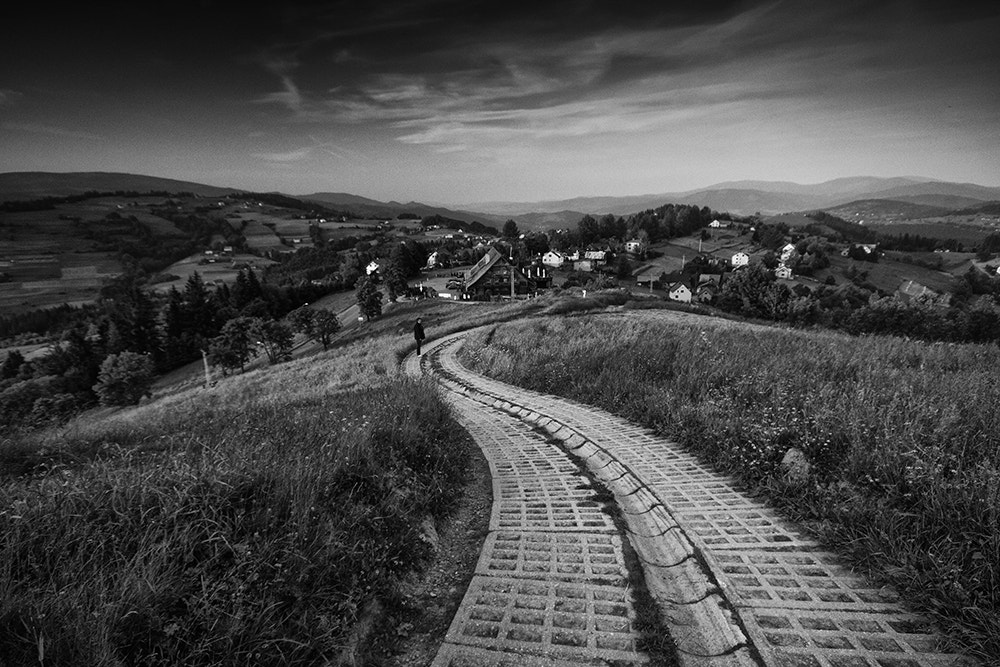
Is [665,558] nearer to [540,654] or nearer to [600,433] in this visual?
[540,654]

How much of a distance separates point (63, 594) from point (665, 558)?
4629 mm

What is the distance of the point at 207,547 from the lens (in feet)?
10.6

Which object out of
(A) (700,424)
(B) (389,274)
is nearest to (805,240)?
(B) (389,274)

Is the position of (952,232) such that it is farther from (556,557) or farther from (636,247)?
(556,557)

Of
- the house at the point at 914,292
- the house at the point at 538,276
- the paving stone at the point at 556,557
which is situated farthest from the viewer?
the house at the point at 538,276

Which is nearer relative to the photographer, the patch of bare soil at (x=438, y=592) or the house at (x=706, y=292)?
the patch of bare soil at (x=438, y=592)

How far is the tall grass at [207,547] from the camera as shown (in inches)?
97.9

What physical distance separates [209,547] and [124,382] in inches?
2348

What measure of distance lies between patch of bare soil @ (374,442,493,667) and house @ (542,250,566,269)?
12294 centimetres

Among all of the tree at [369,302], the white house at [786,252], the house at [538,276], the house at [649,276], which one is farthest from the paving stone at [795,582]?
the white house at [786,252]

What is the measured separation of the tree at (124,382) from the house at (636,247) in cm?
12431

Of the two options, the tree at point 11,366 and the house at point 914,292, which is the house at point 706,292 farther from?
the tree at point 11,366

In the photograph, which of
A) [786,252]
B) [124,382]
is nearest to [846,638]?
[124,382]

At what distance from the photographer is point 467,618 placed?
134 inches
